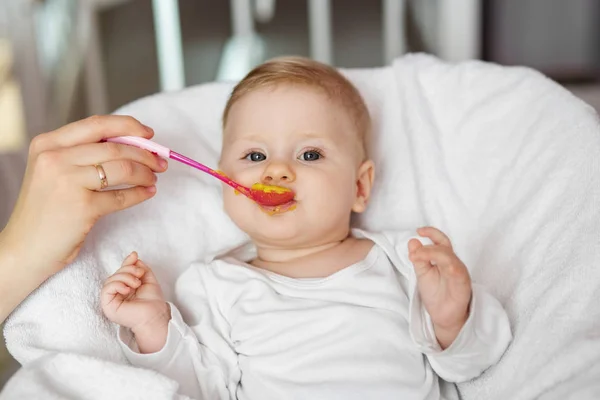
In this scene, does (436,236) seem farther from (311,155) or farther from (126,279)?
(126,279)

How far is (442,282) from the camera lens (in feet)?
3.13

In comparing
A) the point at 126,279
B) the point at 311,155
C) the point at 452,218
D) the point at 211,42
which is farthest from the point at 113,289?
the point at 211,42

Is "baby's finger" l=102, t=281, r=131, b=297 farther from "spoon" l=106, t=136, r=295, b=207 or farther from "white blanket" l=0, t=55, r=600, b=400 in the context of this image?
"spoon" l=106, t=136, r=295, b=207

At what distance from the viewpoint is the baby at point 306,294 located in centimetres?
100

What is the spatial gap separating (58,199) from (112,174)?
0.07 m

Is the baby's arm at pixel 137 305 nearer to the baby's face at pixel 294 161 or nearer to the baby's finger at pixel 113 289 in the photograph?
the baby's finger at pixel 113 289

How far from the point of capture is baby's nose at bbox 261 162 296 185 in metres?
1.06

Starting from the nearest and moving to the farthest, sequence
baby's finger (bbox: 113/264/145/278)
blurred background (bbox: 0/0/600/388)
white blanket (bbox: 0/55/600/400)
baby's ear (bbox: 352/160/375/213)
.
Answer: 1. white blanket (bbox: 0/55/600/400)
2. baby's finger (bbox: 113/264/145/278)
3. baby's ear (bbox: 352/160/375/213)
4. blurred background (bbox: 0/0/600/388)

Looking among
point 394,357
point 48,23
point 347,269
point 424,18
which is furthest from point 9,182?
point 424,18

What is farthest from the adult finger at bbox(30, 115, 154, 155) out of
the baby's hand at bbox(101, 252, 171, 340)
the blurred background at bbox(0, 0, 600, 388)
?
the blurred background at bbox(0, 0, 600, 388)

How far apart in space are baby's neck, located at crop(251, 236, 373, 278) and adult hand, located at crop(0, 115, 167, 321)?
293 mm

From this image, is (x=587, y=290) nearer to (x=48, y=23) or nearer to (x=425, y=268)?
(x=425, y=268)

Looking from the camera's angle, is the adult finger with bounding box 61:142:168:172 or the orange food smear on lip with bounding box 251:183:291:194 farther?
the orange food smear on lip with bounding box 251:183:291:194


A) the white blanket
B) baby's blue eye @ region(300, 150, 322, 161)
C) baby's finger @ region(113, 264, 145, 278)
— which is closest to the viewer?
the white blanket
